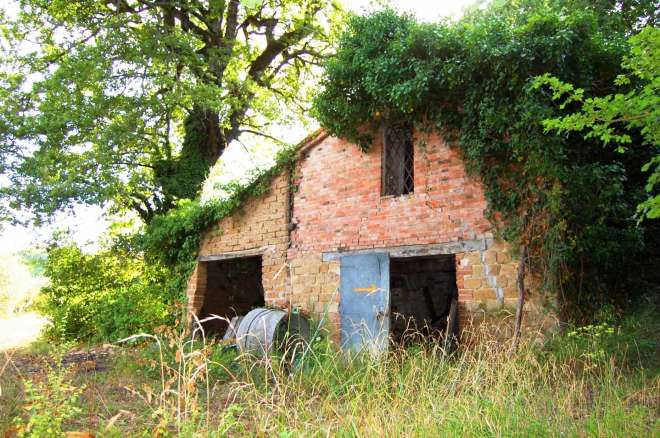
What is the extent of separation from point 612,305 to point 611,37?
13.7 feet

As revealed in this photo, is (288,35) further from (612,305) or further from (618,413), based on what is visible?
(618,413)

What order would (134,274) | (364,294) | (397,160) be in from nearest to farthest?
(364,294) < (397,160) < (134,274)

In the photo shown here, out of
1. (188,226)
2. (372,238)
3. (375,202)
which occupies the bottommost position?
(372,238)

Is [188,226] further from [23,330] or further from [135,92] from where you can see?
[23,330]

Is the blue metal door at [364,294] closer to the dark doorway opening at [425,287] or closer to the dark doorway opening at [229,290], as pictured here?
the dark doorway opening at [425,287]

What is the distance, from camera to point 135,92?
527 inches

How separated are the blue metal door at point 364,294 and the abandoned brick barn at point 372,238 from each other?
0.02 meters

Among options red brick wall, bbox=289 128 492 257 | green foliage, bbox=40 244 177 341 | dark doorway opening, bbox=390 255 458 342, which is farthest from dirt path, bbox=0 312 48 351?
dark doorway opening, bbox=390 255 458 342

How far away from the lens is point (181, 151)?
53.8 ft

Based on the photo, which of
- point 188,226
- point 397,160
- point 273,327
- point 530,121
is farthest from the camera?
point 188,226

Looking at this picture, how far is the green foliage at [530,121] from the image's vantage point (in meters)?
7.00

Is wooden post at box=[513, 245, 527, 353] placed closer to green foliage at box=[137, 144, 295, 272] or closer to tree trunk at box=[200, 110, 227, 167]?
green foliage at box=[137, 144, 295, 272]

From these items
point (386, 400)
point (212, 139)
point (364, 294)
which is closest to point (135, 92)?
point (212, 139)

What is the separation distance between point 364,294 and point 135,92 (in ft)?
28.2
